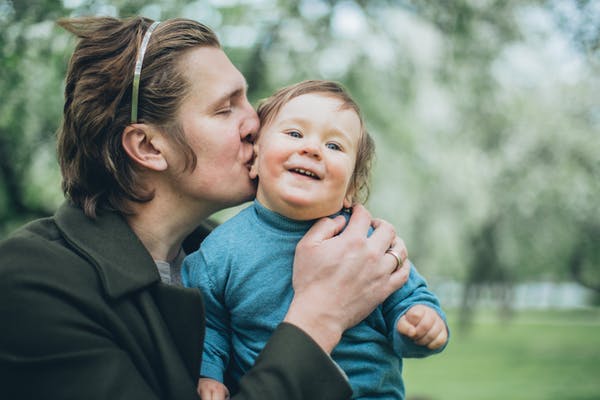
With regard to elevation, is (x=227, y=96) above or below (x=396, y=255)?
above

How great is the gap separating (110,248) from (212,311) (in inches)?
16.7

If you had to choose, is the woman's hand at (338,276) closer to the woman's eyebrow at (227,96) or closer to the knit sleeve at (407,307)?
the knit sleeve at (407,307)

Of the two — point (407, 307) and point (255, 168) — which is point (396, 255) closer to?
point (407, 307)

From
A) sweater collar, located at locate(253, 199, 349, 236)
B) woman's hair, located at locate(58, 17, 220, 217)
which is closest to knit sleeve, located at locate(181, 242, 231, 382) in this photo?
sweater collar, located at locate(253, 199, 349, 236)

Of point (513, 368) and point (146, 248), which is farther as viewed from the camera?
point (513, 368)

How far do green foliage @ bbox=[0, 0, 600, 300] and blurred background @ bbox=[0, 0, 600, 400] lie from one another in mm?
23

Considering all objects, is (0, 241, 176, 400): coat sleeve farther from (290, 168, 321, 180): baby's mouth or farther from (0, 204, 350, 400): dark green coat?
(290, 168, 321, 180): baby's mouth

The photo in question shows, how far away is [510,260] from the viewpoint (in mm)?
20672

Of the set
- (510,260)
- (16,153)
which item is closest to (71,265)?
(16,153)

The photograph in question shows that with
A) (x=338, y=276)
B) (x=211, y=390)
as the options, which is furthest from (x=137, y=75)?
(x=211, y=390)

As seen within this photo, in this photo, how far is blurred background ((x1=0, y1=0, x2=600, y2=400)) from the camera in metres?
5.94

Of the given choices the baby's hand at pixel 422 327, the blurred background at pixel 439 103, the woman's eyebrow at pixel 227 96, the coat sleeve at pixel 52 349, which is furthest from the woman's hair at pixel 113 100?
the blurred background at pixel 439 103

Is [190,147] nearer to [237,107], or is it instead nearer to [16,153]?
[237,107]

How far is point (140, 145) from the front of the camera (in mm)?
2633
